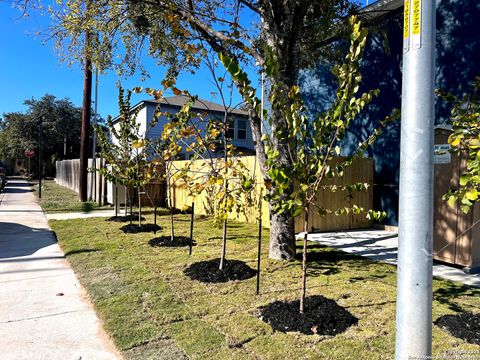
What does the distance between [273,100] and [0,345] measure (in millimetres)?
3249

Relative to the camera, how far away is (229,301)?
14.1 feet

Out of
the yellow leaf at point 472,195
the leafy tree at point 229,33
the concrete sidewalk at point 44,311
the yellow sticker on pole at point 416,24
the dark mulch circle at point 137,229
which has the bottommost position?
the concrete sidewalk at point 44,311

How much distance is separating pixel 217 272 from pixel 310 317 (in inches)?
73.2

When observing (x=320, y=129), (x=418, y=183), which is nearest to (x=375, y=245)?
(x=320, y=129)

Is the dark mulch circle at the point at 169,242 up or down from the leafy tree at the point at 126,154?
down

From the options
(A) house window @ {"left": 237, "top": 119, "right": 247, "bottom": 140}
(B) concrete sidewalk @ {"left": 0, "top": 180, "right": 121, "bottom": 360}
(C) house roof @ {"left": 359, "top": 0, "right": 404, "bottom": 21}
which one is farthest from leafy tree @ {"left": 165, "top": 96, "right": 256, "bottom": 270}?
(A) house window @ {"left": 237, "top": 119, "right": 247, "bottom": 140}

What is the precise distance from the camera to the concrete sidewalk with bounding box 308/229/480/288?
569cm

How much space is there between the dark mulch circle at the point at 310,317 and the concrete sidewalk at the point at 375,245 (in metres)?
2.53

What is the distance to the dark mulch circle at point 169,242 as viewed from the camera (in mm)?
7352

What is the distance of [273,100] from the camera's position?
3.63 m

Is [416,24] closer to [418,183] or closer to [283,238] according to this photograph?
[418,183]

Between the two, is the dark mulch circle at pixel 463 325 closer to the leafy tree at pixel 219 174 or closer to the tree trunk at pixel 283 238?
the leafy tree at pixel 219 174

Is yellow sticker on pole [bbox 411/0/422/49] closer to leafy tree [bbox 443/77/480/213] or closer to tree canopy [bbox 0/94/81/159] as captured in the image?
leafy tree [bbox 443/77/480/213]

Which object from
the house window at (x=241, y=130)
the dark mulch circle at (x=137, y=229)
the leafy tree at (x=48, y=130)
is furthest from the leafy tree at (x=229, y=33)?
the leafy tree at (x=48, y=130)
